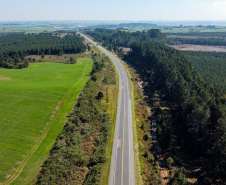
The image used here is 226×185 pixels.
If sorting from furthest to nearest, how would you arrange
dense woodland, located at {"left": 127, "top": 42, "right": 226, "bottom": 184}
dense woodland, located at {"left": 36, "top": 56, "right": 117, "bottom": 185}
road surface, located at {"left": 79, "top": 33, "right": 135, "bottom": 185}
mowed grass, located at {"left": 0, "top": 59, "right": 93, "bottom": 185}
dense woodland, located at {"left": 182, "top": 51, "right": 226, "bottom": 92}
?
dense woodland, located at {"left": 182, "top": 51, "right": 226, "bottom": 92}, mowed grass, located at {"left": 0, "top": 59, "right": 93, "bottom": 185}, road surface, located at {"left": 79, "top": 33, "right": 135, "bottom": 185}, dense woodland, located at {"left": 36, "top": 56, "right": 117, "bottom": 185}, dense woodland, located at {"left": 127, "top": 42, "right": 226, "bottom": 184}

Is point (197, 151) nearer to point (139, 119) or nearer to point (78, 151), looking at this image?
point (139, 119)

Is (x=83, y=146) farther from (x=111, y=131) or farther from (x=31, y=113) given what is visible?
(x=31, y=113)

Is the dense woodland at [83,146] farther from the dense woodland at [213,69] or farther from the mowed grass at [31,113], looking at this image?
the dense woodland at [213,69]

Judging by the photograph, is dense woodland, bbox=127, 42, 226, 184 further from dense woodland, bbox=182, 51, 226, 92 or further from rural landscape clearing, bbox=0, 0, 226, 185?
dense woodland, bbox=182, 51, 226, 92

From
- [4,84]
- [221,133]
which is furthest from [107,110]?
[4,84]

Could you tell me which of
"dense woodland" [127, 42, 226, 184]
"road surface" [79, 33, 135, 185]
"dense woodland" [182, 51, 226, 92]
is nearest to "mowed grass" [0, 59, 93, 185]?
"road surface" [79, 33, 135, 185]

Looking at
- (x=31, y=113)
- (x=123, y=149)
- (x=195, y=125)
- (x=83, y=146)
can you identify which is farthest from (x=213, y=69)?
(x=31, y=113)
